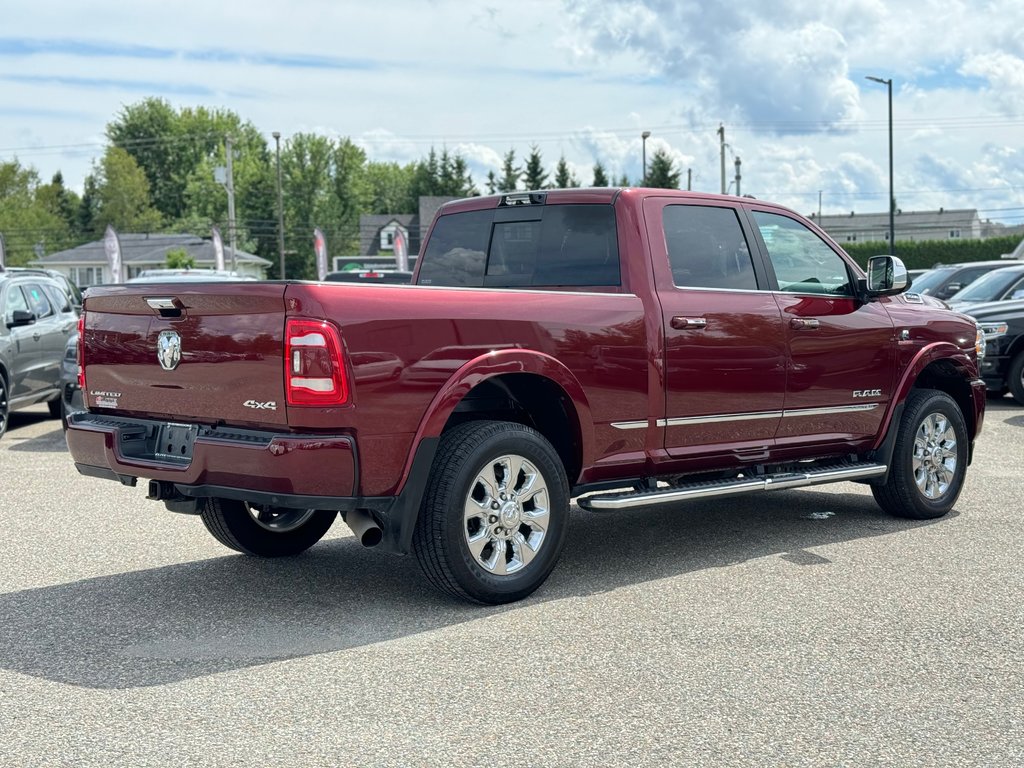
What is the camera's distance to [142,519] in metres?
8.22

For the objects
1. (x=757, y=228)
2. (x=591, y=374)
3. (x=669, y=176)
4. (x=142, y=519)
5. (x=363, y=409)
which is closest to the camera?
(x=363, y=409)

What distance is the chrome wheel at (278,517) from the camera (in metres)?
6.83

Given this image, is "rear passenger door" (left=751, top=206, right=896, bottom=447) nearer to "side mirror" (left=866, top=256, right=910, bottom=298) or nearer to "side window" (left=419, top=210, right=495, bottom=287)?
"side mirror" (left=866, top=256, right=910, bottom=298)

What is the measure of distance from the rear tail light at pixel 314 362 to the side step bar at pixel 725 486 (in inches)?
58.5

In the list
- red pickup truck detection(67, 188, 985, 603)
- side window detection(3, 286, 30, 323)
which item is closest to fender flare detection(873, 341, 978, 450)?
red pickup truck detection(67, 188, 985, 603)

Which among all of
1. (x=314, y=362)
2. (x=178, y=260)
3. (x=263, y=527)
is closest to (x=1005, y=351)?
(x=263, y=527)

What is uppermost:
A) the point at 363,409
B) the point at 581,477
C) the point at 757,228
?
the point at 757,228

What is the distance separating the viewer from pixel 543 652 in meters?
5.05

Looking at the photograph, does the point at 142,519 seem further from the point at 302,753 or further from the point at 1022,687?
the point at 1022,687

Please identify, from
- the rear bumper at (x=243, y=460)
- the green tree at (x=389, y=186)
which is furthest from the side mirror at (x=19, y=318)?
the green tree at (x=389, y=186)

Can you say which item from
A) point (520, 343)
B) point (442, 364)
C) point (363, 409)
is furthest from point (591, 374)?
point (363, 409)

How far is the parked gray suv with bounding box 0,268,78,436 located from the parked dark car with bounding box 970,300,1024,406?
37.0 ft

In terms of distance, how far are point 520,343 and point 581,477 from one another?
0.84 meters

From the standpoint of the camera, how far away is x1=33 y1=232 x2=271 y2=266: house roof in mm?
85875
